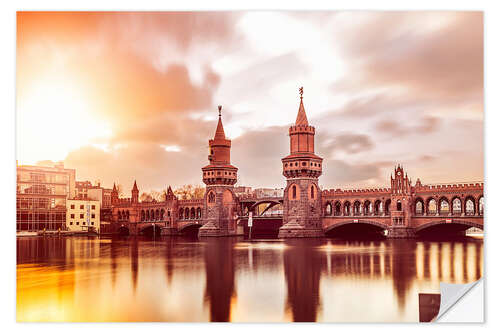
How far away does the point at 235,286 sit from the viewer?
14.1m

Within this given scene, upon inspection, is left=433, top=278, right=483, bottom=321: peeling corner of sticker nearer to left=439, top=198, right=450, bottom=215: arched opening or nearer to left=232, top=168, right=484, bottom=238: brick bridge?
left=232, top=168, right=484, bottom=238: brick bridge

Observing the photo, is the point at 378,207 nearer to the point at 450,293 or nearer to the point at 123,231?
the point at 123,231

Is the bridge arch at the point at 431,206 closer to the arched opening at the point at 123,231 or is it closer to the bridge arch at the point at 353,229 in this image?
the bridge arch at the point at 353,229

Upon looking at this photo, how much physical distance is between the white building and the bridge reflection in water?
5.18 meters

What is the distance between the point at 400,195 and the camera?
34.4 m

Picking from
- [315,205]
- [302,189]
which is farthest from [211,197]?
[315,205]

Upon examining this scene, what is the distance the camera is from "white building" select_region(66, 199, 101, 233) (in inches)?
1050

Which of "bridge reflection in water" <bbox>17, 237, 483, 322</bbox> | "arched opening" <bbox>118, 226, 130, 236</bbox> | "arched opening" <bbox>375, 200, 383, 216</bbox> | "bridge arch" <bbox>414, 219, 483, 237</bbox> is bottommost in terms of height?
"arched opening" <bbox>118, 226, 130, 236</bbox>

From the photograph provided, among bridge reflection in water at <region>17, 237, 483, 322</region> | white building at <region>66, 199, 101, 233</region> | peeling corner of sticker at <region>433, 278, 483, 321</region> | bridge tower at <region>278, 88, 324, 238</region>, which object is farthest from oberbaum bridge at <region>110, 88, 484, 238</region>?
peeling corner of sticker at <region>433, 278, 483, 321</region>

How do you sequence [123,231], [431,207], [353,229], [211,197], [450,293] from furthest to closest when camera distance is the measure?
[123,231] → [211,197] → [353,229] → [431,207] → [450,293]

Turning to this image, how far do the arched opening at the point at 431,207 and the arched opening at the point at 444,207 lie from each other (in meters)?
0.50

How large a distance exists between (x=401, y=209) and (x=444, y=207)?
3.91 metres

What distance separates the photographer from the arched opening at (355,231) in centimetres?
3884

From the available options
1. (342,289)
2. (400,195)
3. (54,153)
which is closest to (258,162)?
(400,195)
